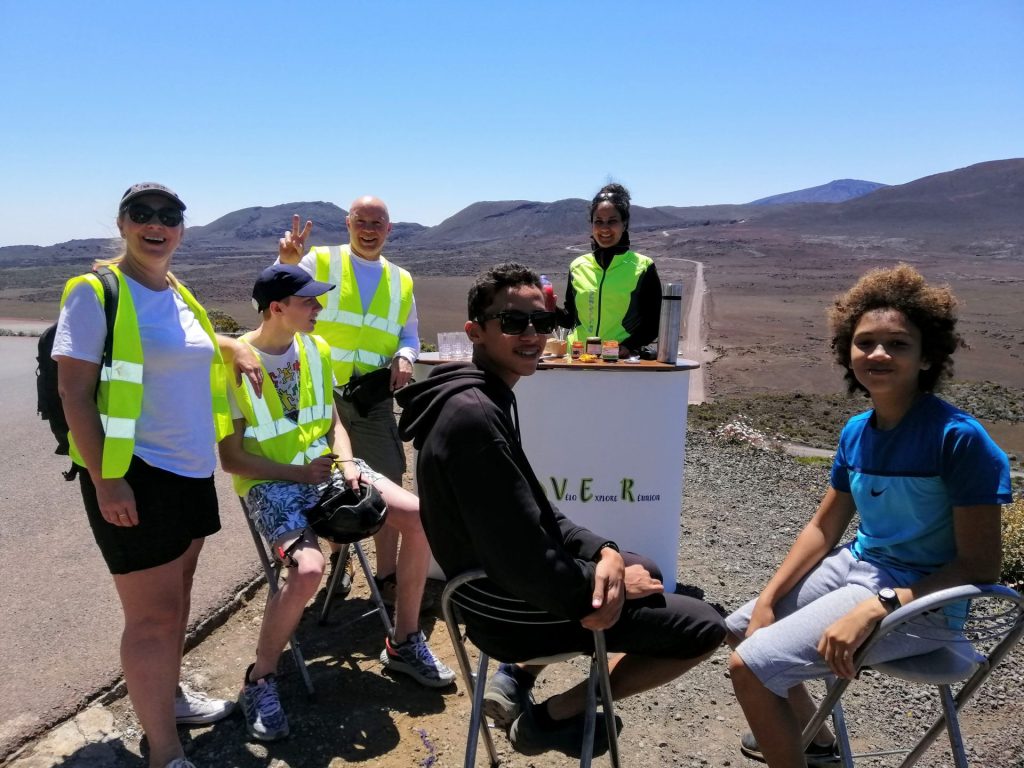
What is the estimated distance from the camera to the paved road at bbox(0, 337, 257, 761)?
10.2 feet

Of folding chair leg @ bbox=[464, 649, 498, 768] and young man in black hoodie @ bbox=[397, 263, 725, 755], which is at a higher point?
young man in black hoodie @ bbox=[397, 263, 725, 755]

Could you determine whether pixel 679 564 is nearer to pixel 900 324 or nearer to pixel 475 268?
pixel 900 324

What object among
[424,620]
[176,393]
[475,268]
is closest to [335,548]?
[424,620]

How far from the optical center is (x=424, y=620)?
3.96m

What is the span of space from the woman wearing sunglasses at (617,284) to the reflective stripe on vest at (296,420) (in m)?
1.62

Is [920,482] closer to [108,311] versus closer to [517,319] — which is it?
[517,319]

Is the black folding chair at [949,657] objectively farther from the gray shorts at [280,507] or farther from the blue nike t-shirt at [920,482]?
the gray shorts at [280,507]

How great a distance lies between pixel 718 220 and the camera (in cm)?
12156

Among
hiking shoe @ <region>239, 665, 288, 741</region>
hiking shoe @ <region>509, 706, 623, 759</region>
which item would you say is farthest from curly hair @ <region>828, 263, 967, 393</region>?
hiking shoe @ <region>239, 665, 288, 741</region>

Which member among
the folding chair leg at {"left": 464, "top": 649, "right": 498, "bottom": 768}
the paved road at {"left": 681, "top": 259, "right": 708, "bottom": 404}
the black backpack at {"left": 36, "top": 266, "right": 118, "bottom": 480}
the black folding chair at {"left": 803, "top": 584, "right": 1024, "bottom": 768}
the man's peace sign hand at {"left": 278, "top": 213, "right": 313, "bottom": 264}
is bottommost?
the paved road at {"left": 681, "top": 259, "right": 708, "bottom": 404}

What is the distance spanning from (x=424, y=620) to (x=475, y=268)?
56335 mm

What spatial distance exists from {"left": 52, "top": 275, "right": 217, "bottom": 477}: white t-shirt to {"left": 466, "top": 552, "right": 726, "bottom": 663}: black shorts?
1.20 m

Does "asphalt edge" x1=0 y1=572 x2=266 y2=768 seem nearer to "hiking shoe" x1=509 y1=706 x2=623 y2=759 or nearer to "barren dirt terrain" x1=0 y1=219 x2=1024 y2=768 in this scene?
"barren dirt terrain" x1=0 y1=219 x2=1024 y2=768

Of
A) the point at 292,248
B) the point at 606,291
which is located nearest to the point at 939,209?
the point at 606,291
